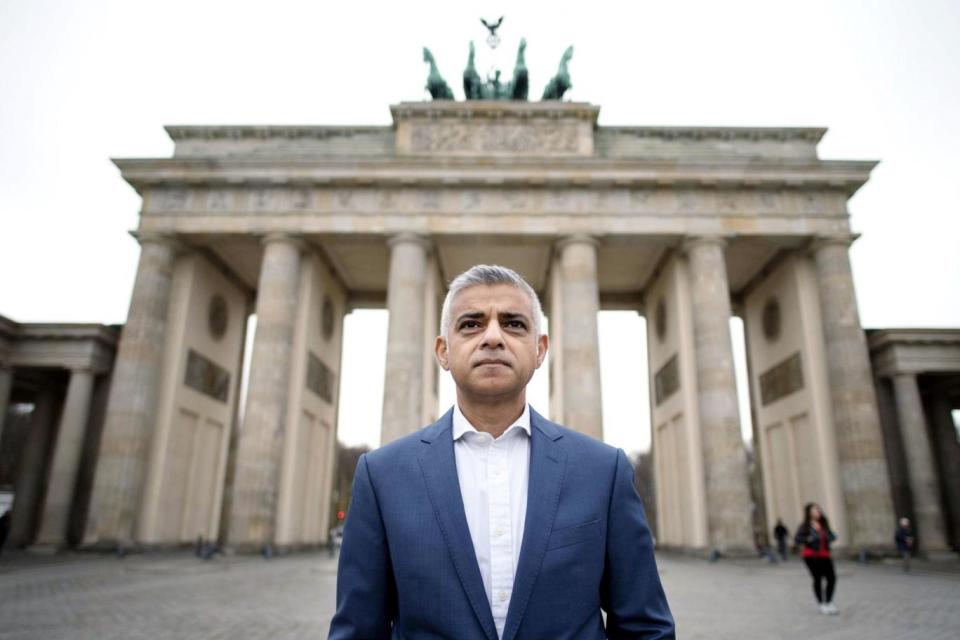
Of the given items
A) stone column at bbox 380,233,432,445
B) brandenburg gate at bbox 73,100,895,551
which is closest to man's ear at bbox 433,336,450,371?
stone column at bbox 380,233,432,445

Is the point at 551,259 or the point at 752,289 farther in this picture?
the point at 752,289

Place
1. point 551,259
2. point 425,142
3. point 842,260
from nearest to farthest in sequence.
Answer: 1. point 842,260
2. point 425,142
3. point 551,259

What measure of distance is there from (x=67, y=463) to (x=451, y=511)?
1055 inches

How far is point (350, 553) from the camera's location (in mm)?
2129

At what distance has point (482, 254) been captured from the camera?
2947 cm

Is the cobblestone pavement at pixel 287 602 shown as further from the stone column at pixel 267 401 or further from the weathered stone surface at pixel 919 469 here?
the weathered stone surface at pixel 919 469

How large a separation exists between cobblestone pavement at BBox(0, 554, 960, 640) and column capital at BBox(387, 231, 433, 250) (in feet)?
40.9

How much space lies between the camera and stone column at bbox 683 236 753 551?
21.8 m

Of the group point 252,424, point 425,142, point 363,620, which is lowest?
point 363,620

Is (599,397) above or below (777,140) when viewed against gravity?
below

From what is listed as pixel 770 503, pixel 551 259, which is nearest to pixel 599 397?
pixel 551 259

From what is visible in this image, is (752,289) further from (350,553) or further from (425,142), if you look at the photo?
(350,553)

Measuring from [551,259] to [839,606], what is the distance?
19.5 meters

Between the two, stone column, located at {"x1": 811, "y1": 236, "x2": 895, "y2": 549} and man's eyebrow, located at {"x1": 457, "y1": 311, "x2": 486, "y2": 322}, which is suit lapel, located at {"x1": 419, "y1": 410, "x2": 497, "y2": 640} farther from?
stone column, located at {"x1": 811, "y1": 236, "x2": 895, "y2": 549}
